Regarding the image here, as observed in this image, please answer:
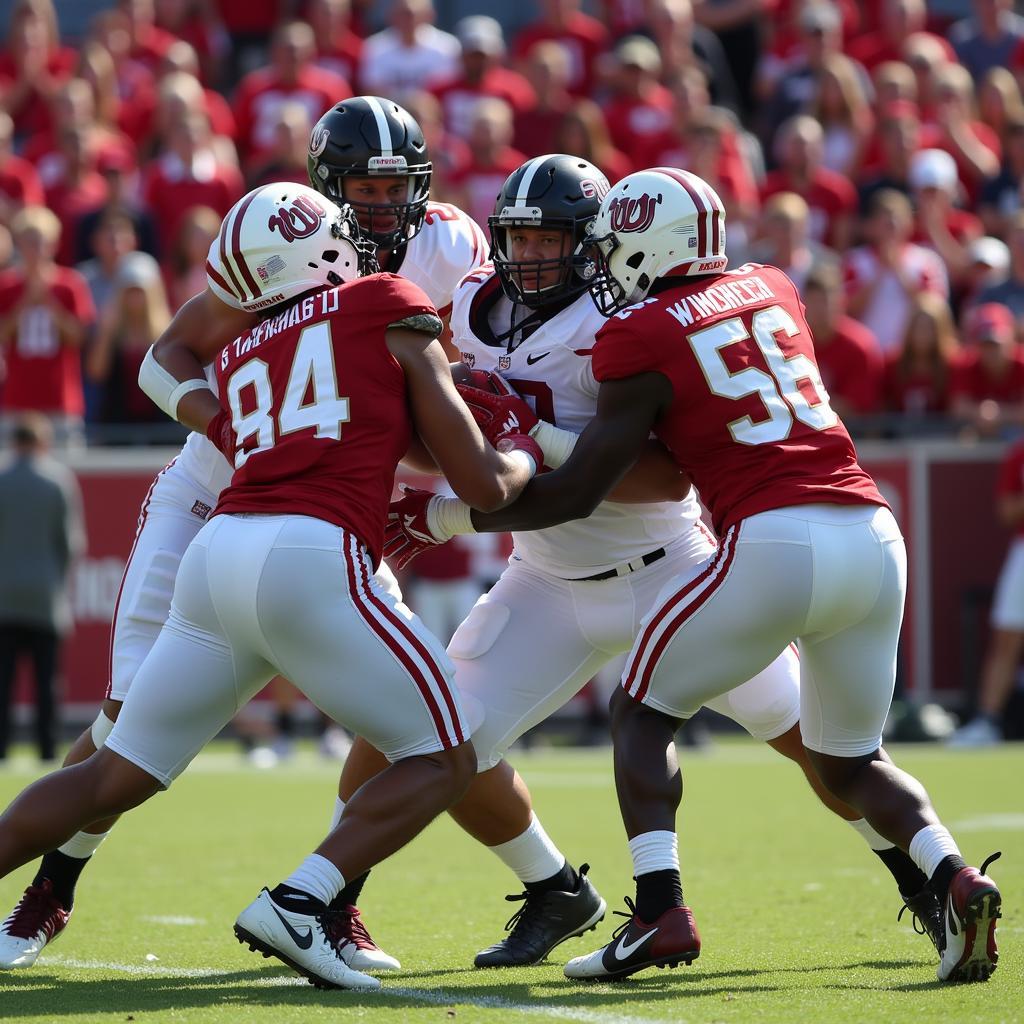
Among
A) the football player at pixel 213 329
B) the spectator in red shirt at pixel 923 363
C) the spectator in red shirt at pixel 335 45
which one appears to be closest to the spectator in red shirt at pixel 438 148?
the spectator in red shirt at pixel 335 45

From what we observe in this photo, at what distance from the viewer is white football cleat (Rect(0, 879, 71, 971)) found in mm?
4684

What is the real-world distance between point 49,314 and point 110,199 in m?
1.24

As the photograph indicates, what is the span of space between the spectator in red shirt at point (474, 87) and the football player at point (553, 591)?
8112 mm

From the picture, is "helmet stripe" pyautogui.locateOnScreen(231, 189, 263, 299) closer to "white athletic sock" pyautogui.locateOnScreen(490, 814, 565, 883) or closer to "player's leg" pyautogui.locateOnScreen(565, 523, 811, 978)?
"player's leg" pyautogui.locateOnScreen(565, 523, 811, 978)

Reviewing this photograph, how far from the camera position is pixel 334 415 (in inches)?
170

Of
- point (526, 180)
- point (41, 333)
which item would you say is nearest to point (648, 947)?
point (526, 180)

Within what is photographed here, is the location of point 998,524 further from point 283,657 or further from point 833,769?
point 283,657

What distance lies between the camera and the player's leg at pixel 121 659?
477 cm

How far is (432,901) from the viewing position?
583 centimetres

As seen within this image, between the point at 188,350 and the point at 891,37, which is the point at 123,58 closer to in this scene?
the point at 891,37

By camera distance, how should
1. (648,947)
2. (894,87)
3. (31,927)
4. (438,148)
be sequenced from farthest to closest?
(894,87) < (438,148) < (31,927) < (648,947)

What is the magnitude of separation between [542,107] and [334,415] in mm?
8819

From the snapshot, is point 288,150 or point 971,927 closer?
point 971,927

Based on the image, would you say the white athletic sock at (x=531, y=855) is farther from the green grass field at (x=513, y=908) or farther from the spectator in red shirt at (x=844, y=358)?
the spectator in red shirt at (x=844, y=358)
